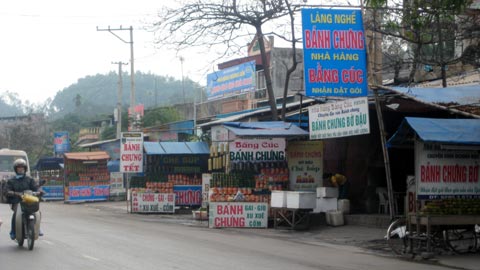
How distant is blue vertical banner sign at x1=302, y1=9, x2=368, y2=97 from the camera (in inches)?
674

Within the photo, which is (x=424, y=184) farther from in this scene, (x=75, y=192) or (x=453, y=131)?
(x=75, y=192)

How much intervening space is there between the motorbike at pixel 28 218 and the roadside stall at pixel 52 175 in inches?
1203

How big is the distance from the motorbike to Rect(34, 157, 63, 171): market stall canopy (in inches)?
1215

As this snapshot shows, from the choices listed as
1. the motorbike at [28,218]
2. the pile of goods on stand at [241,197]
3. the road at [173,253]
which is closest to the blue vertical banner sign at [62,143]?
the pile of goods on stand at [241,197]

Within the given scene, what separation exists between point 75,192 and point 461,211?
29.4m

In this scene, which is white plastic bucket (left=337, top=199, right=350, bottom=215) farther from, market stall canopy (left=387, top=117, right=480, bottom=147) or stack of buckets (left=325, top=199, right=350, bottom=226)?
market stall canopy (left=387, top=117, right=480, bottom=147)

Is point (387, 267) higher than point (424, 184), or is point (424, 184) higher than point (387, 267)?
point (424, 184)

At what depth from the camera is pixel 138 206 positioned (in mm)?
28719

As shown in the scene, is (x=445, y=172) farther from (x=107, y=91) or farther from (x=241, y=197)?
(x=107, y=91)

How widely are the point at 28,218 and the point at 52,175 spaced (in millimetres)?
31646

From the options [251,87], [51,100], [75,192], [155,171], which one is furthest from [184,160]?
[51,100]

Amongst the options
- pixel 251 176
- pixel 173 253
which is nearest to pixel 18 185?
pixel 173 253

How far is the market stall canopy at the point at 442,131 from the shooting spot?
46.9ft

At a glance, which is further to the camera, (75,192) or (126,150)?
(75,192)
